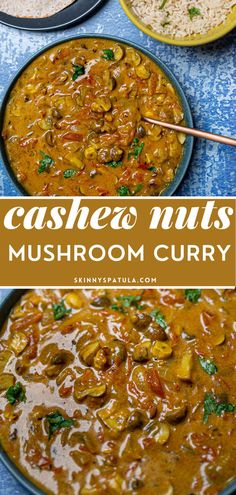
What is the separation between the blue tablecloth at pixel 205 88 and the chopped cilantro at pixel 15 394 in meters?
1.01

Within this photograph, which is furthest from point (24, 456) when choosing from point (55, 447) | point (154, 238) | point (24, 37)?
point (24, 37)

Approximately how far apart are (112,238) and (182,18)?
113 cm

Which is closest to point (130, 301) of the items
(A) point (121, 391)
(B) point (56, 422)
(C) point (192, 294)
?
(C) point (192, 294)

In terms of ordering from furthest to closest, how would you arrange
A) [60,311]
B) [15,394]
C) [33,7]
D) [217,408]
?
[33,7] < [60,311] < [15,394] < [217,408]

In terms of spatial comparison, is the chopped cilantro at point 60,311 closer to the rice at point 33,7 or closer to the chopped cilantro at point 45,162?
the chopped cilantro at point 45,162

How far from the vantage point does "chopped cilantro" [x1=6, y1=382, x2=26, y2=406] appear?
311cm

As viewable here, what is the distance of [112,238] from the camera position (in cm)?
342

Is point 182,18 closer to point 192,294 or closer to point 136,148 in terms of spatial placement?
point 136,148

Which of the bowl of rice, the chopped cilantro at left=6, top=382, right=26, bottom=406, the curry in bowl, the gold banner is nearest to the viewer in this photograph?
the curry in bowl

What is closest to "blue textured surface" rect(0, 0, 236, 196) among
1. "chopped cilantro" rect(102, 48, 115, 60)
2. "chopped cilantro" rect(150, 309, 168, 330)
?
"chopped cilantro" rect(102, 48, 115, 60)

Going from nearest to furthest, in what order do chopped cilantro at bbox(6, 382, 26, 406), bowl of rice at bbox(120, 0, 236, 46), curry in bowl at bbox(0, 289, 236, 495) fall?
curry in bowl at bbox(0, 289, 236, 495) → chopped cilantro at bbox(6, 382, 26, 406) → bowl of rice at bbox(120, 0, 236, 46)

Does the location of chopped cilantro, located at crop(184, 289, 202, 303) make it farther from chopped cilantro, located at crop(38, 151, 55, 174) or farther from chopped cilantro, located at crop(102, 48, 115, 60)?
chopped cilantro, located at crop(102, 48, 115, 60)

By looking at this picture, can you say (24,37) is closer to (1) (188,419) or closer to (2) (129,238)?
(2) (129,238)

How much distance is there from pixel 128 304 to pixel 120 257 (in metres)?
0.31
